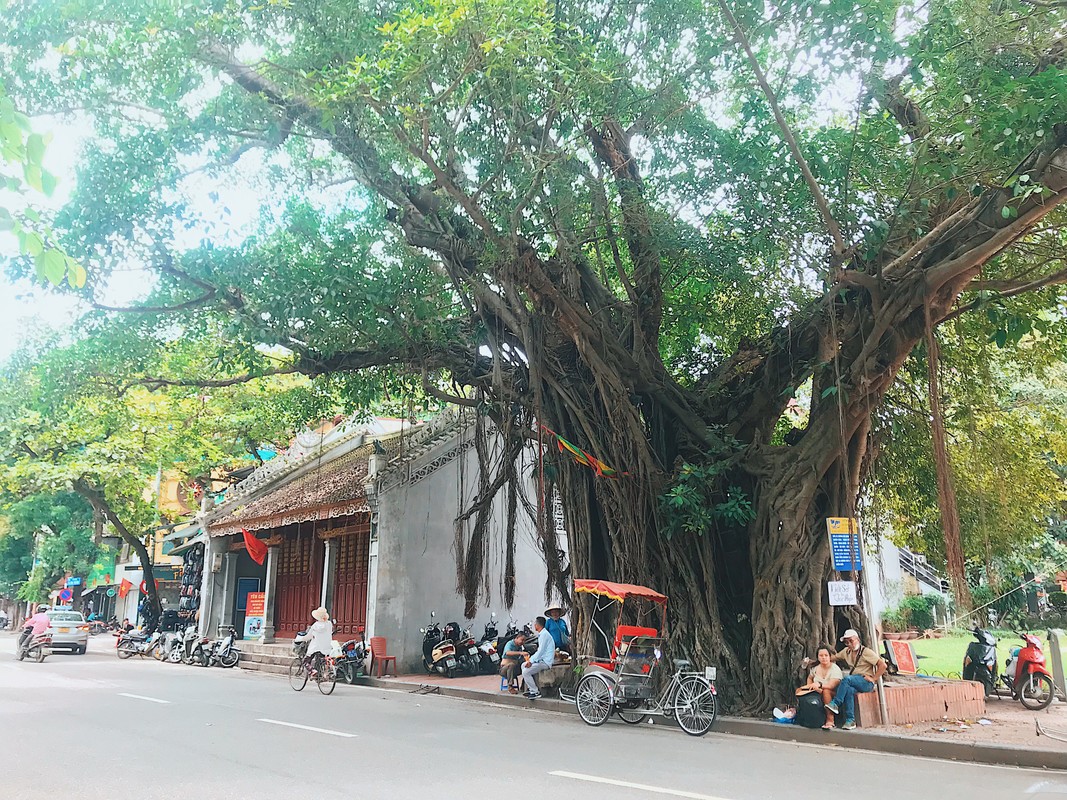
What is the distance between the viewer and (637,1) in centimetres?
876

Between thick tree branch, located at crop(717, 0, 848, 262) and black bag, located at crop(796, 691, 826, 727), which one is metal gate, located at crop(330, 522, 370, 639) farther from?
thick tree branch, located at crop(717, 0, 848, 262)

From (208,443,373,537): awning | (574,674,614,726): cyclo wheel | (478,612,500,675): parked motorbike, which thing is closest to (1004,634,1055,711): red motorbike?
(574,674,614,726): cyclo wheel

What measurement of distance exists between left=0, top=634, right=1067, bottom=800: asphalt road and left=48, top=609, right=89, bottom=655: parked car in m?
12.5

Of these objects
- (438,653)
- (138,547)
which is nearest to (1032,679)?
(438,653)

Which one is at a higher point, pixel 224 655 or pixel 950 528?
pixel 950 528

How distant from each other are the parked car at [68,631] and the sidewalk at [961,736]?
56.2 ft

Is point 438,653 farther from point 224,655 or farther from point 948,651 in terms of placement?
point 948,651

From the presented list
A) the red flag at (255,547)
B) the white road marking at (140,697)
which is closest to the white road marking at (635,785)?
the white road marking at (140,697)

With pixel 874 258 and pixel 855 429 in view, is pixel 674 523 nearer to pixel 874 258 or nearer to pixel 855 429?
pixel 855 429

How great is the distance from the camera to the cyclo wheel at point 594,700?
30.6ft

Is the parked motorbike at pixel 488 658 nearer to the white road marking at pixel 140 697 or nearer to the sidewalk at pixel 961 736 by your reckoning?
the sidewalk at pixel 961 736

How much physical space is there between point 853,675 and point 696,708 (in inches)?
66.8

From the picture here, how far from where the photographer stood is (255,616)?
19703 mm

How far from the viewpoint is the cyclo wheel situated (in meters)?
9.32
